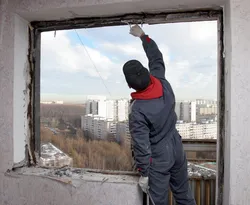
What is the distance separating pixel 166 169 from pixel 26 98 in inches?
48.0

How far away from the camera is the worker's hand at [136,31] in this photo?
1576 mm

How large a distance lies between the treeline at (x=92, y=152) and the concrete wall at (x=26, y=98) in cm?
23

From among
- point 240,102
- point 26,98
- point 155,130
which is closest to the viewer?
point 240,102

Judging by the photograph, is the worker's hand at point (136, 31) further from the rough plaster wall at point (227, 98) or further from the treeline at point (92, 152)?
the treeline at point (92, 152)

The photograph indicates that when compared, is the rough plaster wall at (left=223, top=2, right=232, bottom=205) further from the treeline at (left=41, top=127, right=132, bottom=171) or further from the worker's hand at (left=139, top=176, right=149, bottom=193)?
the treeline at (left=41, top=127, right=132, bottom=171)

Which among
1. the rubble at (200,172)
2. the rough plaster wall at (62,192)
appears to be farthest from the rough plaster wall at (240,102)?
the rough plaster wall at (62,192)

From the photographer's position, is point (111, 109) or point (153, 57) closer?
point (153, 57)

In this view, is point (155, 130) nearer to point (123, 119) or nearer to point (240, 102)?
point (123, 119)

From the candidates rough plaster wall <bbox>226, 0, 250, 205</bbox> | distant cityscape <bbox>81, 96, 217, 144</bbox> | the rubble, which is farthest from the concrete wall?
the rubble

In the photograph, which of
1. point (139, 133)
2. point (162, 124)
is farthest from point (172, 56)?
point (139, 133)

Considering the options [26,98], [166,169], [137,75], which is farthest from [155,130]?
[26,98]

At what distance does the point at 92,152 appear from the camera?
6.12 ft

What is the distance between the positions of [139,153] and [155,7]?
967 millimetres

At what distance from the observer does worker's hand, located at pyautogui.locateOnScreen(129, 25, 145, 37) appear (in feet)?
5.17
